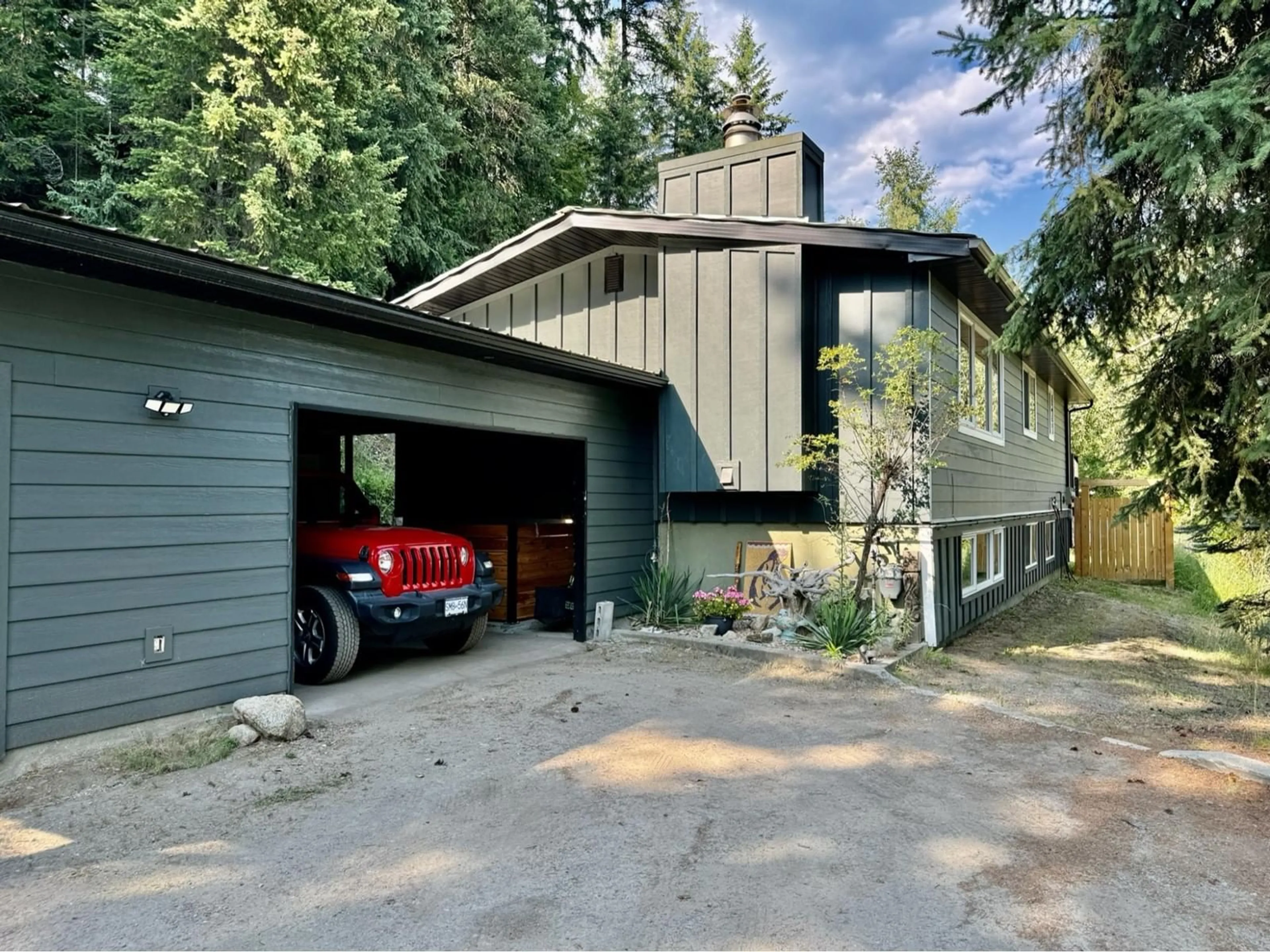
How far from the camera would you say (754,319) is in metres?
8.04

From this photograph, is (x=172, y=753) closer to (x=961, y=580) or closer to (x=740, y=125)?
(x=961, y=580)

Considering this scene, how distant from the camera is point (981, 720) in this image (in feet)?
17.0

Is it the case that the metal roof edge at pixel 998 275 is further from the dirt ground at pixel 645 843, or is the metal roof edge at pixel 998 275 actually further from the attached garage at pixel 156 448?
the attached garage at pixel 156 448

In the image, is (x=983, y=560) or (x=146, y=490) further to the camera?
(x=983, y=560)

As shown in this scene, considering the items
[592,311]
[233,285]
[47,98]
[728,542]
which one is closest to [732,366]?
[728,542]

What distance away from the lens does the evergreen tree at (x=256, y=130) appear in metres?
12.1

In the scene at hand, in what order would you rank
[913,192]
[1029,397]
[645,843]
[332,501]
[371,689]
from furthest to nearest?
1. [913,192]
2. [1029,397]
3. [332,501]
4. [371,689]
5. [645,843]

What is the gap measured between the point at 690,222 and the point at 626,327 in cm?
153

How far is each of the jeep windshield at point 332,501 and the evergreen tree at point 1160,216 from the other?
20.1 ft

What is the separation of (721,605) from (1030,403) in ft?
26.8

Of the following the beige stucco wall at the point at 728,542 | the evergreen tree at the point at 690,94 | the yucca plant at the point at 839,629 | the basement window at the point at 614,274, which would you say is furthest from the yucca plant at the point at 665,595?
the evergreen tree at the point at 690,94

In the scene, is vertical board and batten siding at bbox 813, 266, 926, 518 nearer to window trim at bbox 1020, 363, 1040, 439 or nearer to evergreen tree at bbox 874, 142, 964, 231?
window trim at bbox 1020, 363, 1040, 439

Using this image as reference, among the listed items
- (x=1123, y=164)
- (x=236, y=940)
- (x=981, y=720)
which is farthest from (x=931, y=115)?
(x=236, y=940)

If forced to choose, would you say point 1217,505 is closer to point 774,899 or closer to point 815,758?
point 815,758
